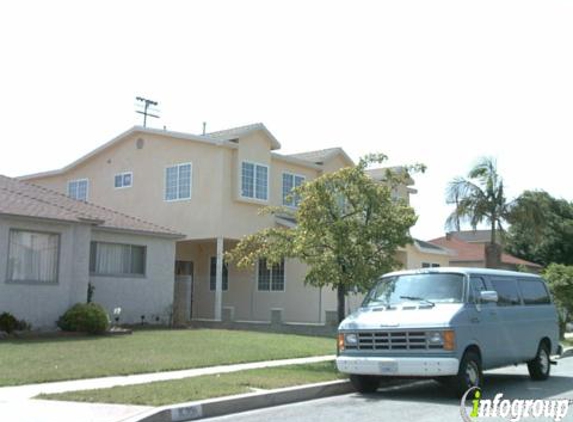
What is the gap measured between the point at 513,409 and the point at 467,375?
1.40 metres

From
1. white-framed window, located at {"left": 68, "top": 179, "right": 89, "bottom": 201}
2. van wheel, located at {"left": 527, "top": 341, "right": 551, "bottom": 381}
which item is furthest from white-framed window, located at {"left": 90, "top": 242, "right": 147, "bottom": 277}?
van wheel, located at {"left": 527, "top": 341, "right": 551, "bottom": 381}

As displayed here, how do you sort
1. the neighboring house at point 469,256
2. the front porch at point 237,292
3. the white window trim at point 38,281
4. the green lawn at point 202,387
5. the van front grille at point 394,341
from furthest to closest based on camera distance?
1. the neighboring house at point 469,256
2. the front porch at point 237,292
3. the white window trim at point 38,281
4. the van front grille at point 394,341
5. the green lawn at point 202,387

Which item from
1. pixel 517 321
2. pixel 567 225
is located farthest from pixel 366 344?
pixel 567 225

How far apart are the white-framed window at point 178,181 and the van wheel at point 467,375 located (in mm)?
19273

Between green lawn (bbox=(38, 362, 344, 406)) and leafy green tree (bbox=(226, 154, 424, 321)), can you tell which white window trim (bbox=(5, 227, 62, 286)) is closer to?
leafy green tree (bbox=(226, 154, 424, 321))

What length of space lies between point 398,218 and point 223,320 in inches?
512

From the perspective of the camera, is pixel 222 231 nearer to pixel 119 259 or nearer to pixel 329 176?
pixel 119 259

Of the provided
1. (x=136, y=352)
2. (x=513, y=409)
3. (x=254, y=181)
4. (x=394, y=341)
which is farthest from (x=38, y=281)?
(x=513, y=409)

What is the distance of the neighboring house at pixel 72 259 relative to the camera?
20344 millimetres

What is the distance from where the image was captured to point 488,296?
38.9ft

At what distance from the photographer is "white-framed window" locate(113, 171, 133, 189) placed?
1240 inches

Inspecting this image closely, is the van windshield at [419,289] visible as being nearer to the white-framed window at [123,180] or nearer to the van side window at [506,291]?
the van side window at [506,291]

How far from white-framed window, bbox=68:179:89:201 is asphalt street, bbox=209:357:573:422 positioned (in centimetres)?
2299

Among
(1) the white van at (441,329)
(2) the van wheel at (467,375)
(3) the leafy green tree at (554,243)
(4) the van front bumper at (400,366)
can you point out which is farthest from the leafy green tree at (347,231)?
(3) the leafy green tree at (554,243)
